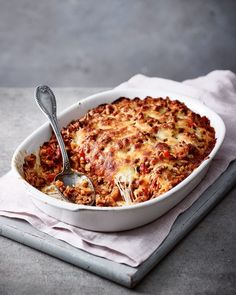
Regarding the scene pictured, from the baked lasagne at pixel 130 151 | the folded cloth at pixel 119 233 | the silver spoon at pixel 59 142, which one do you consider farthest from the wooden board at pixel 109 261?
the silver spoon at pixel 59 142

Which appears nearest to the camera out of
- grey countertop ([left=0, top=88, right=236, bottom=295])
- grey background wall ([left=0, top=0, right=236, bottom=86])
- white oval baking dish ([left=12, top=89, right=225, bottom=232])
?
grey countertop ([left=0, top=88, right=236, bottom=295])

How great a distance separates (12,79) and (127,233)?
403 centimetres

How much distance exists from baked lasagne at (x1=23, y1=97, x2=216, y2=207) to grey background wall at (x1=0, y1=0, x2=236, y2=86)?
287cm

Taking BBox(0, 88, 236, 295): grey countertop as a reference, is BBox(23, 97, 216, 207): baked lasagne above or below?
above

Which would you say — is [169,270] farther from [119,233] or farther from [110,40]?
[110,40]

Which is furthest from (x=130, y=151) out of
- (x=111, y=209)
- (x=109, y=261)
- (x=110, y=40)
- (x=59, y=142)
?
(x=110, y=40)

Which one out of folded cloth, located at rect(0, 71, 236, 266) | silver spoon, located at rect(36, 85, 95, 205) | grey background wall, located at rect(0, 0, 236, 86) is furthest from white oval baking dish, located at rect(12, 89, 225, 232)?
grey background wall, located at rect(0, 0, 236, 86)

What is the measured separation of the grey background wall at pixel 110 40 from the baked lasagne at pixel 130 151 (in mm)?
2874

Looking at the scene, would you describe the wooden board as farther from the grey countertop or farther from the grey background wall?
the grey background wall

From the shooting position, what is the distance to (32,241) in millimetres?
3451

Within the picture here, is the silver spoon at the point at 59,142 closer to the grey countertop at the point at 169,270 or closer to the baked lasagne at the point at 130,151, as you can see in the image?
the baked lasagne at the point at 130,151

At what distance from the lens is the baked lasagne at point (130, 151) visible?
11.7 ft

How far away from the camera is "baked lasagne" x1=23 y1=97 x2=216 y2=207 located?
358cm

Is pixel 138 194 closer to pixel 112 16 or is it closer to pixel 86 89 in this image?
pixel 86 89
